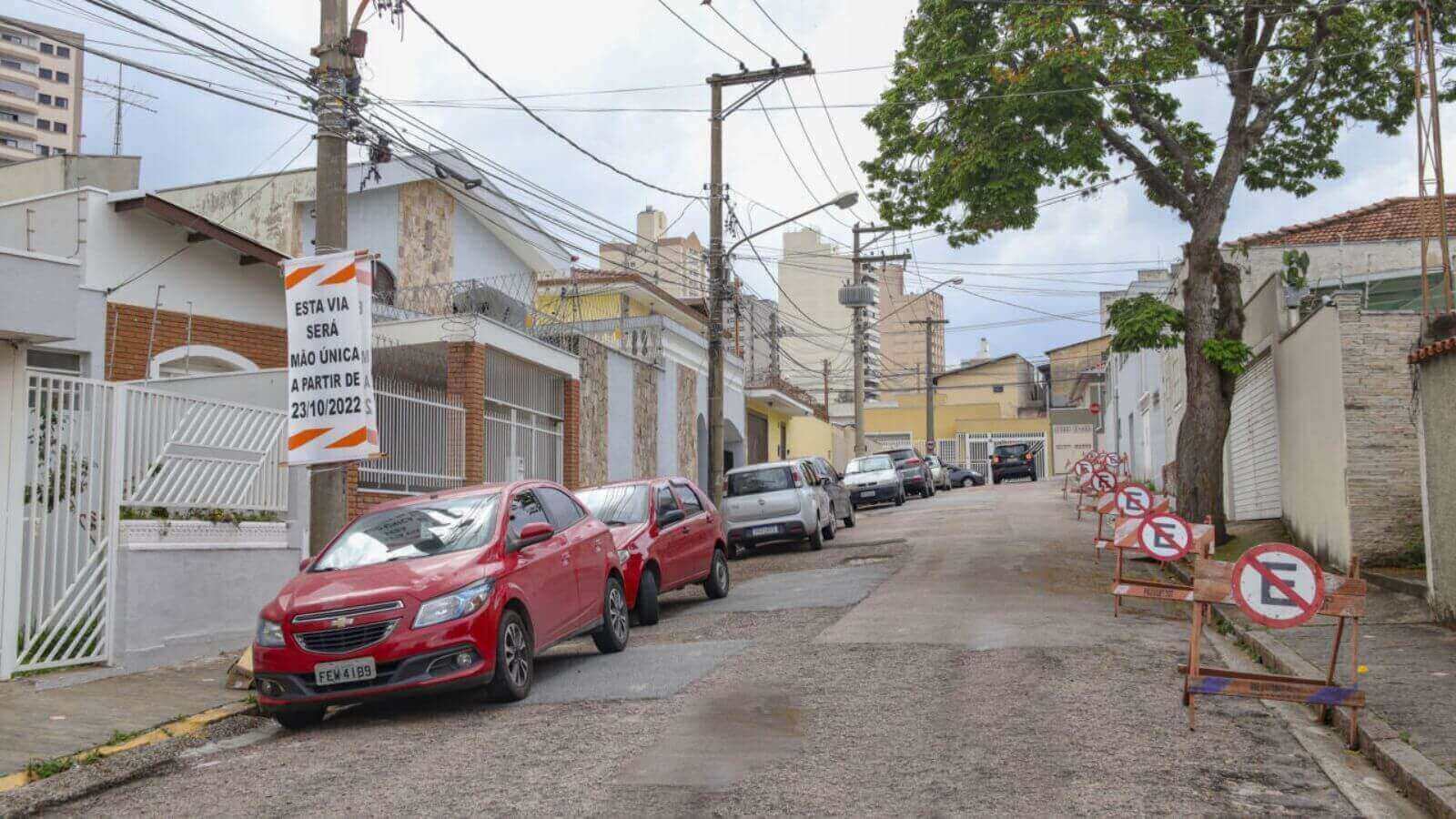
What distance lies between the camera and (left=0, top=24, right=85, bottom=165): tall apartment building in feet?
310

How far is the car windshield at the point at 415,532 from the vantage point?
9.52m

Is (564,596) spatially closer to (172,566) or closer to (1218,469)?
(172,566)

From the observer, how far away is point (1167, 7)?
17172 millimetres

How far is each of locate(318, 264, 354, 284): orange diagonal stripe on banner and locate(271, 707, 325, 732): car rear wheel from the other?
3.53 meters

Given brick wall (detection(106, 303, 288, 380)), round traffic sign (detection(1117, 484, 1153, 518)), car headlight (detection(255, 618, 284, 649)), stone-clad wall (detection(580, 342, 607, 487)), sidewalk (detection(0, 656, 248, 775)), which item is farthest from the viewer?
stone-clad wall (detection(580, 342, 607, 487))

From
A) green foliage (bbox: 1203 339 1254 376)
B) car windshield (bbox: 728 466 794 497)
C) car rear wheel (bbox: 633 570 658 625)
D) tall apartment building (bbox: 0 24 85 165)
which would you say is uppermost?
tall apartment building (bbox: 0 24 85 165)

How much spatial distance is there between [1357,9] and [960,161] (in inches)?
226

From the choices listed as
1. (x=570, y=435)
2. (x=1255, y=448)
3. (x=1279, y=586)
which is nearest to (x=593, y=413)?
(x=570, y=435)

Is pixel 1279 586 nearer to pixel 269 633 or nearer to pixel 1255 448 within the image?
pixel 269 633

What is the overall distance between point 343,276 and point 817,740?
5.69m

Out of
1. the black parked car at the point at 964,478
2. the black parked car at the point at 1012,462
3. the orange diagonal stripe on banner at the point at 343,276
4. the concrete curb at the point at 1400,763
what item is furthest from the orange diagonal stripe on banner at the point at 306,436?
the black parked car at the point at 1012,462

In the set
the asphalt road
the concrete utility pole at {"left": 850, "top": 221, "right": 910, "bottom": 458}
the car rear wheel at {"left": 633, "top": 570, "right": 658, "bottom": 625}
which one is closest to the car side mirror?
the asphalt road

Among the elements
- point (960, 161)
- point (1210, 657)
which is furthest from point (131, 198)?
point (1210, 657)

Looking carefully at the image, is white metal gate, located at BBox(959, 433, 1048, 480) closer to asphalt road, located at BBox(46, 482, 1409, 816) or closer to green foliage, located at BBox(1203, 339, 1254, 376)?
green foliage, located at BBox(1203, 339, 1254, 376)
